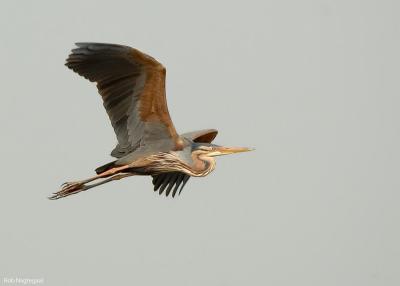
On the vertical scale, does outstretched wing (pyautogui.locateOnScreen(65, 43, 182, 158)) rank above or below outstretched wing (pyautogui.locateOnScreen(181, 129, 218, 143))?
above

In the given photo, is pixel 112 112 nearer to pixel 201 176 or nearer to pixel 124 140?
pixel 124 140

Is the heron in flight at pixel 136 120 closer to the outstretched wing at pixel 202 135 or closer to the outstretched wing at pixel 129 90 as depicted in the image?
the outstretched wing at pixel 129 90

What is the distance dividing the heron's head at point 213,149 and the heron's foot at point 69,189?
1.61 meters

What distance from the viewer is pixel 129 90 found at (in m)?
16.0

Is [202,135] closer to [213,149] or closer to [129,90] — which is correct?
[213,149]

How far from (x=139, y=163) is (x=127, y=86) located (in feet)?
3.60

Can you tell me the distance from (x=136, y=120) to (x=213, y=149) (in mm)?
1202

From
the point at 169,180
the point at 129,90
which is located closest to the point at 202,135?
the point at 169,180

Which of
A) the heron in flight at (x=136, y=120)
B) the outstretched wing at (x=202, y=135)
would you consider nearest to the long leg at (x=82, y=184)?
the heron in flight at (x=136, y=120)

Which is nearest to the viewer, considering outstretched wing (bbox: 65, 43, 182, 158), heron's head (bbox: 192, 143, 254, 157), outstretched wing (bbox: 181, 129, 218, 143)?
outstretched wing (bbox: 65, 43, 182, 158)

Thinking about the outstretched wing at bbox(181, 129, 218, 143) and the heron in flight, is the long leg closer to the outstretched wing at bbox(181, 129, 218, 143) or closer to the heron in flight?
the heron in flight

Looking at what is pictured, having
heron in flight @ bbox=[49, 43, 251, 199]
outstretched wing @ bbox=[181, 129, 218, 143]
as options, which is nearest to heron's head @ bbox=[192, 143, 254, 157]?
heron in flight @ bbox=[49, 43, 251, 199]

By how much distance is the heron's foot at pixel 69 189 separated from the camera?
16.7 metres

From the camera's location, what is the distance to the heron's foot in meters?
16.7
